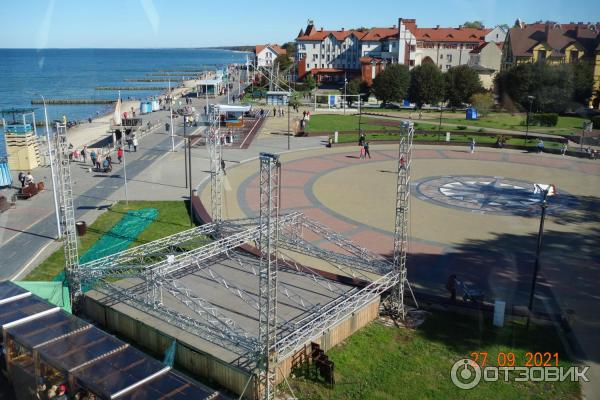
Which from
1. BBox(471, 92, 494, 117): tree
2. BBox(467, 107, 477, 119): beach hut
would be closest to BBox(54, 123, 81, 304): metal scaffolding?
BBox(467, 107, 477, 119): beach hut

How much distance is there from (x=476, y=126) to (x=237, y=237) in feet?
146

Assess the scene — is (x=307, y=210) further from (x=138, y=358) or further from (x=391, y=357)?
(x=138, y=358)

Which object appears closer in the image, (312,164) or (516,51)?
(312,164)

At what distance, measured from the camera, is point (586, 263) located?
66.3ft

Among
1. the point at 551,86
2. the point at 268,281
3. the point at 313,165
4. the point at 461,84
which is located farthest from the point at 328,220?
the point at 461,84

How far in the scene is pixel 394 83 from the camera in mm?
73250

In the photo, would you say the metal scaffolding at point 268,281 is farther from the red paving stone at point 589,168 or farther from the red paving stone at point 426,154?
the red paving stone at point 589,168

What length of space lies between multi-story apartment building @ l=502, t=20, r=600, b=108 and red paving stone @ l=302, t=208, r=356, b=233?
46468 mm

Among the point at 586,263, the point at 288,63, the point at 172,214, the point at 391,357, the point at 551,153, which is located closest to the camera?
the point at 391,357

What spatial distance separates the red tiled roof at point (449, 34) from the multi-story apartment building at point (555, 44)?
91.4 feet

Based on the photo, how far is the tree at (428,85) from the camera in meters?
70.4

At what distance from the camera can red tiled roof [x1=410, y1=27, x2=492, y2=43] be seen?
105 m

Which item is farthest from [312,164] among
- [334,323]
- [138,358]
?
[138,358]

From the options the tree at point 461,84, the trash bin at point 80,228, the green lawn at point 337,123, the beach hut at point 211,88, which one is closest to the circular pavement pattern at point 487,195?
the trash bin at point 80,228
